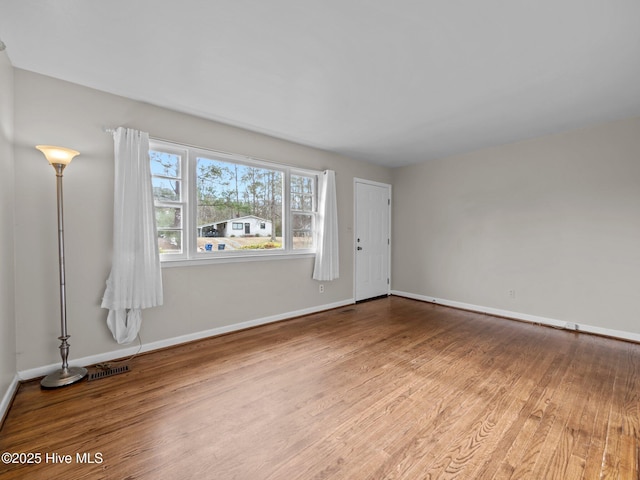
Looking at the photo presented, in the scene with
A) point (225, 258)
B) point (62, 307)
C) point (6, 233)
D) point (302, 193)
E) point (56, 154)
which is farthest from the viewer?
point (302, 193)

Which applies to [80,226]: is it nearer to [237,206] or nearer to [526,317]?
[237,206]

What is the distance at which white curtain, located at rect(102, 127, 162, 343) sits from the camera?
2.58m

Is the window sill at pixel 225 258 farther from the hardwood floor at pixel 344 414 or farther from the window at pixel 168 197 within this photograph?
the hardwood floor at pixel 344 414

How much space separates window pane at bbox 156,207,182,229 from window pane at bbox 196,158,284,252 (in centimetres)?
21

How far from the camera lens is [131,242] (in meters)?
2.63

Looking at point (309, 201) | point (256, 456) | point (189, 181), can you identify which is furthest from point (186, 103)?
point (256, 456)

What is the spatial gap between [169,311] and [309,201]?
7.92 ft

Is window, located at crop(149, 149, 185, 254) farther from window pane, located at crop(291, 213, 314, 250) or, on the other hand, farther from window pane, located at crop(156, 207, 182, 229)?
window pane, located at crop(291, 213, 314, 250)

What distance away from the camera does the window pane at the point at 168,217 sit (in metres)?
3.01

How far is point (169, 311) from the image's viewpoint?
302cm

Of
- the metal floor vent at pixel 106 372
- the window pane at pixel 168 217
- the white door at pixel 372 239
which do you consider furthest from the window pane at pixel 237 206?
the white door at pixel 372 239

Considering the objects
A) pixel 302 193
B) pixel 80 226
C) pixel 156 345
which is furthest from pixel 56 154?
pixel 302 193

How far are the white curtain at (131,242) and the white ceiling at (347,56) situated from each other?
60 centimetres

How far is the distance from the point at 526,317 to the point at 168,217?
478 cm
